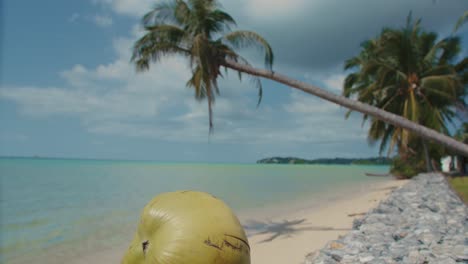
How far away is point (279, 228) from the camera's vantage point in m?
8.11

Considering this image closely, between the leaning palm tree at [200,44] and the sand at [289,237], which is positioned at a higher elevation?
the leaning palm tree at [200,44]

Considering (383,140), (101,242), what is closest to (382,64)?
(383,140)

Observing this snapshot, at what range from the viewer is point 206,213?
1.34m

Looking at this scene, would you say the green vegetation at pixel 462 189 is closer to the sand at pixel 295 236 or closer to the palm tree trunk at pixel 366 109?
the palm tree trunk at pixel 366 109

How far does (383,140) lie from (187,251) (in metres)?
17.6

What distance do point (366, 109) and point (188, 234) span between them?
6.13 m

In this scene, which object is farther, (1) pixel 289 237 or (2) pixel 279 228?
(2) pixel 279 228

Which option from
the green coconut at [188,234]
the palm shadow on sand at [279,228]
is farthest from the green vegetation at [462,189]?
the green coconut at [188,234]

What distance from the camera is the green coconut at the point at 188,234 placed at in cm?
124

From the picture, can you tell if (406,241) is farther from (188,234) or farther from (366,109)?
(366,109)

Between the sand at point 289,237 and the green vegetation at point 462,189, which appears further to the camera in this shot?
the green vegetation at point 462,189

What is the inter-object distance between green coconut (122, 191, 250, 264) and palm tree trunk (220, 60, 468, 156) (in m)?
5.83

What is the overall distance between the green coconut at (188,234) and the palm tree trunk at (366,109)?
5.83 m

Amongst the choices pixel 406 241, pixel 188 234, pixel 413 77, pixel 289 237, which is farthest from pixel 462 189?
pixel 188 234
